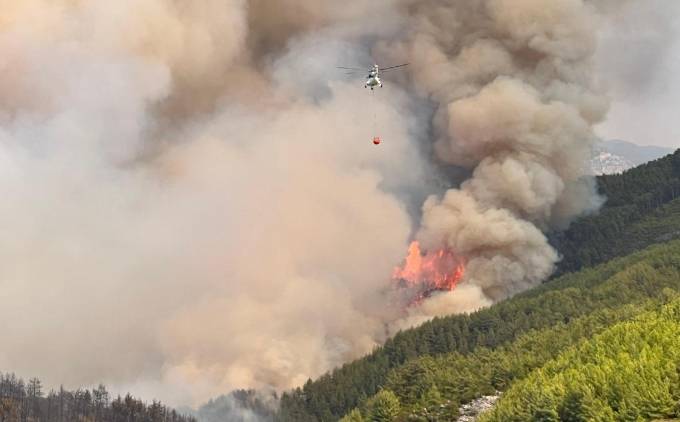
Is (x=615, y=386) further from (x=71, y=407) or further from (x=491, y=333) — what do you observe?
(x=71, y=407)

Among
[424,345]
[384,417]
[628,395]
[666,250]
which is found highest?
[666,250]

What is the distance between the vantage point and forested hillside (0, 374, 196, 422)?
154m

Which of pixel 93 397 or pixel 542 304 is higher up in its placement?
pixel 93 397

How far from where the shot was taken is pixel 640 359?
62.4 meters

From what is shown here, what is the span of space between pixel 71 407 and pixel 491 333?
3845 inches

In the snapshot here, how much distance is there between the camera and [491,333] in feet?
411

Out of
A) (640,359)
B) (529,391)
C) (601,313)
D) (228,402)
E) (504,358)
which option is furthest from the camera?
(228,402)

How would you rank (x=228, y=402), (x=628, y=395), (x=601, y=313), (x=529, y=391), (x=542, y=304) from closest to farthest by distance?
1. (x=628, y=395)
2. (x=529, y=391)
3. (x=601, y=313)
4. (x=542, y=304)
5. (x=228, y=402)

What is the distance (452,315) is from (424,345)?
10.6 m

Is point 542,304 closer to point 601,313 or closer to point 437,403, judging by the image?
point 601,313

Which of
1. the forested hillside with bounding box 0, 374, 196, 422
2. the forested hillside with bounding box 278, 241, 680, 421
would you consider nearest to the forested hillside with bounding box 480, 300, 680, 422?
the forested hillside with bounding box 278, 241, 680, 421

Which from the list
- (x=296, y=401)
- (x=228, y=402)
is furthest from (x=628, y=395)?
(x=228, y=402)

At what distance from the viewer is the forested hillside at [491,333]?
350 feet

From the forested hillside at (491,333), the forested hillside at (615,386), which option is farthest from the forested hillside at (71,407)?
the forested hillside at (615,386)
